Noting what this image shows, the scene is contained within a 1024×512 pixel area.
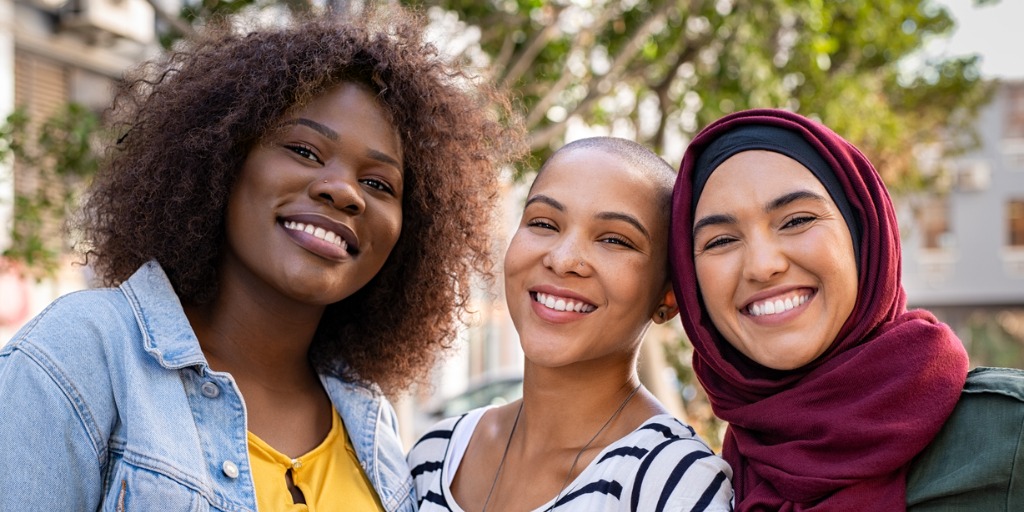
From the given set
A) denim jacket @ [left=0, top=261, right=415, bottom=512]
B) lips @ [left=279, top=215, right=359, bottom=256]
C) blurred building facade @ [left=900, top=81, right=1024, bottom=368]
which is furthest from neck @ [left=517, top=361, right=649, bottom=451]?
blurred building facade @ [left=900, top=81, right=1024, bottom=368]

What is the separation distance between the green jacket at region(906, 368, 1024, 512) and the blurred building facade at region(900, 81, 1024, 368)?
28455mm

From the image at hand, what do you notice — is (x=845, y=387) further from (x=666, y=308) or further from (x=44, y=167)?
(x=44, y=167)

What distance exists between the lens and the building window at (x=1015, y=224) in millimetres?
29484

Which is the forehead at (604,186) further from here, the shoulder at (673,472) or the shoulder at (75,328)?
the shoulder at (75,328)

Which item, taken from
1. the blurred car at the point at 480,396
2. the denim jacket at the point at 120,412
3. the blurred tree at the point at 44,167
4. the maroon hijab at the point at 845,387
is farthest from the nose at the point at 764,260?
the blurred car at the point at 480,396

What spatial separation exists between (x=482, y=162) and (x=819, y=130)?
124 centimetres

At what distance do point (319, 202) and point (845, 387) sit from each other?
1401mm

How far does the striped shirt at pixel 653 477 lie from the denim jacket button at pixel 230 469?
2.13ft

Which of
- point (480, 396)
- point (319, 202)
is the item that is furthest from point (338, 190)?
point (480, 396)

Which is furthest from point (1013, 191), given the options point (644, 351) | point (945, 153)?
point (644, 351)

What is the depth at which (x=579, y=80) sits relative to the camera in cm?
814

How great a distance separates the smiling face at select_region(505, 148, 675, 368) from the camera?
2.66m

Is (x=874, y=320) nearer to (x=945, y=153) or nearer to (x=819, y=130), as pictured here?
(x=819, y=130)

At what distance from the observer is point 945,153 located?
16219 millimetres
